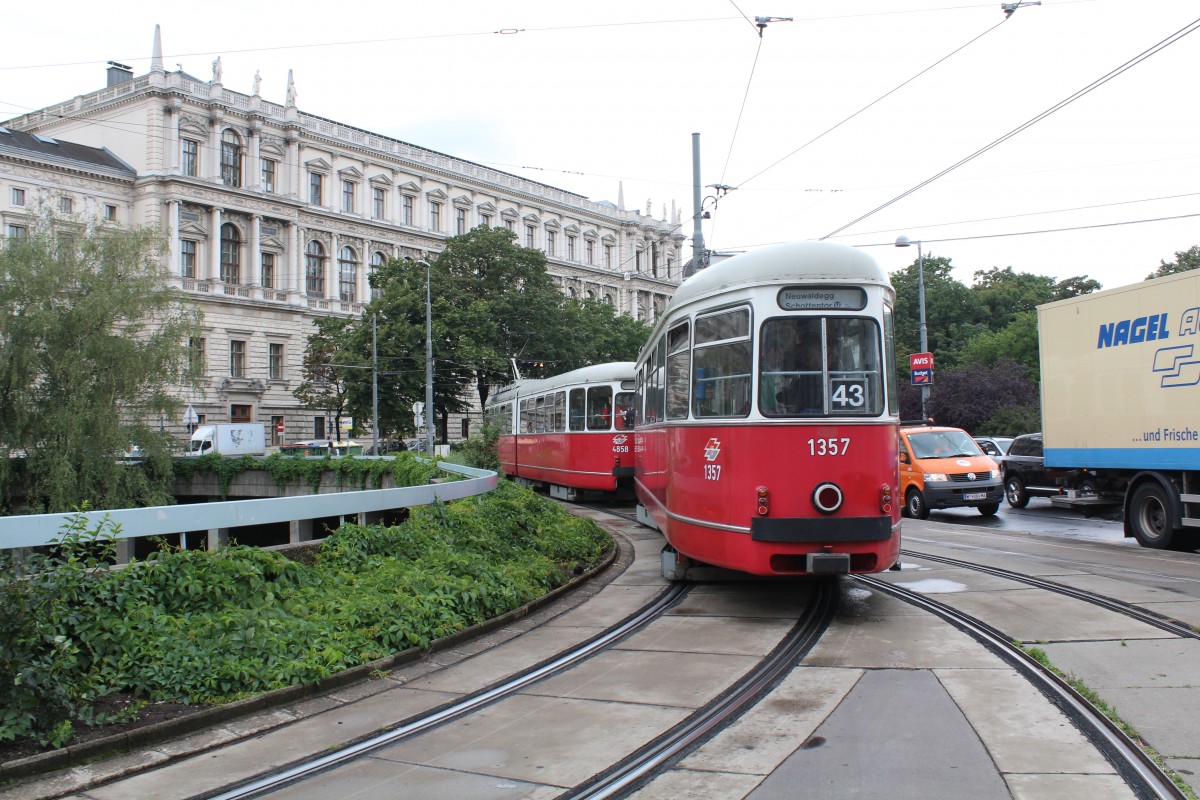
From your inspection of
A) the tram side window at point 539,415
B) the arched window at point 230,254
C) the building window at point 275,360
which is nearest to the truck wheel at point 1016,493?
the tram side window at point 539,415

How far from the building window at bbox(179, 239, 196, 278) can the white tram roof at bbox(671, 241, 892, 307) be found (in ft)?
186

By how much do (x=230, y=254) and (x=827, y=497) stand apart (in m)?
60.3

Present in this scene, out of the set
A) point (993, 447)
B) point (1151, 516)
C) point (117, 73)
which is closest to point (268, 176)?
point (117, 73)

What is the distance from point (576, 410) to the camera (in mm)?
22406

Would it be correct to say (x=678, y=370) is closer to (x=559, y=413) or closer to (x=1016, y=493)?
(x=559, y=413)

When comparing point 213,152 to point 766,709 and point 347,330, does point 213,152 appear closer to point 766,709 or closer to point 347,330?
point 347,330

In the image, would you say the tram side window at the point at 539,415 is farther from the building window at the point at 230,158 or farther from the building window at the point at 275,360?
the building window at the point at 230,158

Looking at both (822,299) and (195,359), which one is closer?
(822,299)

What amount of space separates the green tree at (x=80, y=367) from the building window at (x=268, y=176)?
3462cm

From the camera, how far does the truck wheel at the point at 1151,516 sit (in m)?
14.1

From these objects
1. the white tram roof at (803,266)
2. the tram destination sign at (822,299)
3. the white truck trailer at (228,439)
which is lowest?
the white truck trailer at (228,439)

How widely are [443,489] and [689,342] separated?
425cm

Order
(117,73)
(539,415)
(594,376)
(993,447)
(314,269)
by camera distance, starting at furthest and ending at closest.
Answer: (314,269) → (117,73) → (993,447) → (539,415) → (594,376)

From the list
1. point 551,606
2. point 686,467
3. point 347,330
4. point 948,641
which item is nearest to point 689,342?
point 686,467
